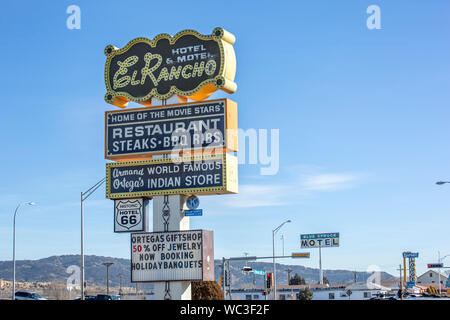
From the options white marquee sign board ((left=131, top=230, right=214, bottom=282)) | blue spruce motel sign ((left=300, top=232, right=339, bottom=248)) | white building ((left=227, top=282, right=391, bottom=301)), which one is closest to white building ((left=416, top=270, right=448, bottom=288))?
blue spruce motel sign ((left=300, top=232, right=339, bottom=248))

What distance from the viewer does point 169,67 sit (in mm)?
32125

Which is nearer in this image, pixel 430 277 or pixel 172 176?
pixel 172 176

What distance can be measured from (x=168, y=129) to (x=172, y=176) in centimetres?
233

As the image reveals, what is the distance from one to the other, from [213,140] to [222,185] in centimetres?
217

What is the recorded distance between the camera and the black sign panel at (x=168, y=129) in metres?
30.5

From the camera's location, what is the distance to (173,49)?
32.0m

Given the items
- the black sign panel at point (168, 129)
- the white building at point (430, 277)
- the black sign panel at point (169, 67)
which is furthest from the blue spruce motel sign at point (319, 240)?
the black sign panel at point (168, 129)

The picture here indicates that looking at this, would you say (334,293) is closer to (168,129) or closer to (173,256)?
(173,256)

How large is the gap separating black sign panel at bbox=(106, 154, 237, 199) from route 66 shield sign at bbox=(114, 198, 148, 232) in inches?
14.8

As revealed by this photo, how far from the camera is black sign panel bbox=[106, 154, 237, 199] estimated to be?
3030 centimetres

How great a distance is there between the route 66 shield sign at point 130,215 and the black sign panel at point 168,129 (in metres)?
2.33

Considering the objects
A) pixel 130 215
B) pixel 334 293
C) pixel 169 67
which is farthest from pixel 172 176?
pixel 334 293

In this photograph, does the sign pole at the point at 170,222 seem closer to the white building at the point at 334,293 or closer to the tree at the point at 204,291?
the tree at the point at 204,291
